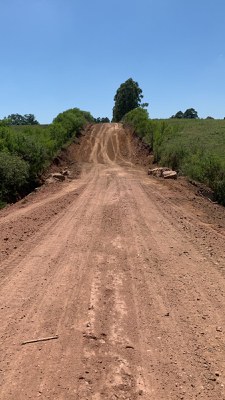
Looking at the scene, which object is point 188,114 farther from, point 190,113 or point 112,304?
point 112,304

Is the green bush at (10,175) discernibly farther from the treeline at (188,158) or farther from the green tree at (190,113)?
the green tree at (190,113)

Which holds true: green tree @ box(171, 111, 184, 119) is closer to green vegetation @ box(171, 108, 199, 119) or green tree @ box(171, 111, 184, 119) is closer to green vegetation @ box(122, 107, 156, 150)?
green vegetation @ box(171, 108, 199, 119)

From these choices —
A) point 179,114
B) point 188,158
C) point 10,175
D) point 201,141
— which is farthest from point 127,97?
point 10,175

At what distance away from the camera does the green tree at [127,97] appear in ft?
248

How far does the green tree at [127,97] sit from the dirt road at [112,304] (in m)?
65.4

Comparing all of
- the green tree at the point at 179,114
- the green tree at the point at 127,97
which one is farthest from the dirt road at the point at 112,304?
the green tree at the point at 179,114

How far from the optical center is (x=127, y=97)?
75.8m

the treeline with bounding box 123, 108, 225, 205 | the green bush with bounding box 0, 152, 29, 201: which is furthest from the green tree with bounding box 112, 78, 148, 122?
the green bush with bounding box 0, 152, 29, 201

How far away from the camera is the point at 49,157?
86.4 ft

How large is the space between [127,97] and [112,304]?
72.8 meters

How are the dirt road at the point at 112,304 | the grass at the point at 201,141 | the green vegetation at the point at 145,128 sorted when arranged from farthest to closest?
the green vegetation at the point at 145,128 < the grass at the point at 201,141 < the dirt road at the point at 112,304

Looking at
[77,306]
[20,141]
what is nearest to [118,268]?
[77,306]

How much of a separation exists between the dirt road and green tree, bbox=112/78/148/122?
65399mm

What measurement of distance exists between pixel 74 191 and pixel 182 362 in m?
12.4
